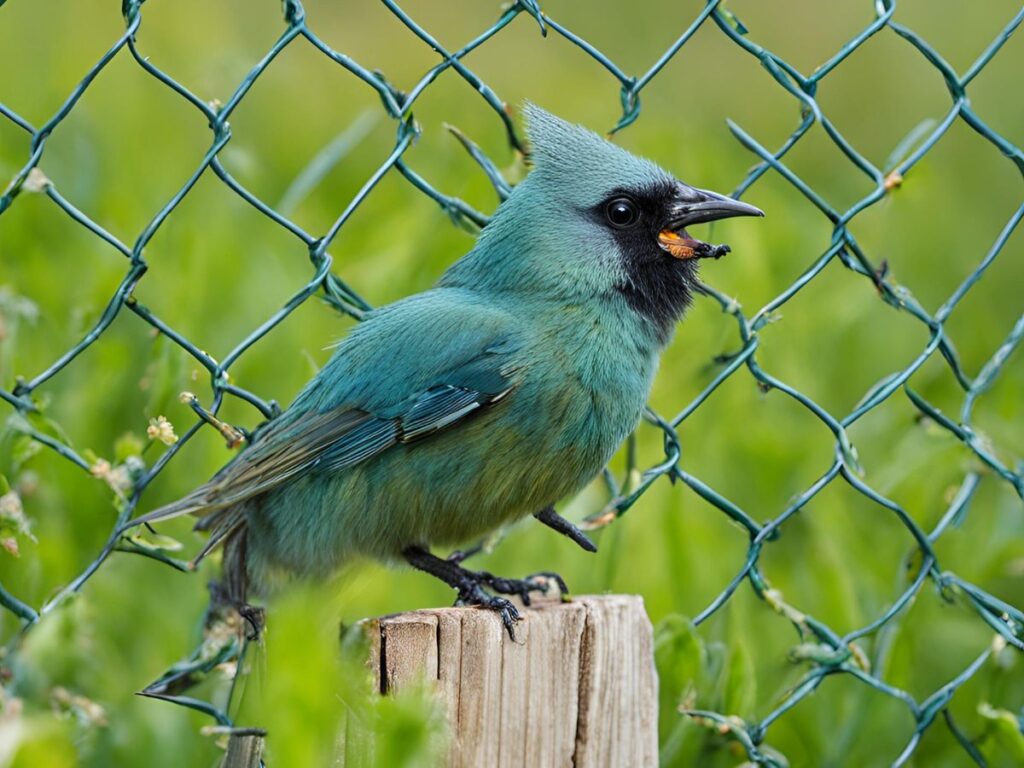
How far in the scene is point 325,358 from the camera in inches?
168

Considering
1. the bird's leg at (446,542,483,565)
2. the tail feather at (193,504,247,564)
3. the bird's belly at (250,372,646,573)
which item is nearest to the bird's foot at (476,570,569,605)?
the bird's belly at (250,372,646,573)

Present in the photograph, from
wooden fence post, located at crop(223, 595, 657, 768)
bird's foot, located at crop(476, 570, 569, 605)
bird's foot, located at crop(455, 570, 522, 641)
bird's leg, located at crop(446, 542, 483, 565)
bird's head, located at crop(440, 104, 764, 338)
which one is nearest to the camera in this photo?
wooden fence post, located at crop(223, 595, 657, 768)

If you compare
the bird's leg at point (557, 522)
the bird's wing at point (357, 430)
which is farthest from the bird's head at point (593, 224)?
the bird's leg at point (557, 522)

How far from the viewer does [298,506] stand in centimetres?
270

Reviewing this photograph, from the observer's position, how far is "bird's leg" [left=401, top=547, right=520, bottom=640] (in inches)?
Result: 91.2

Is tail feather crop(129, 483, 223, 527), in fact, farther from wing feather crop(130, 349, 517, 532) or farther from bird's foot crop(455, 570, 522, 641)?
bird's foot crop(455, 570, 522, 641)

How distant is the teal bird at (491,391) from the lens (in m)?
2.60

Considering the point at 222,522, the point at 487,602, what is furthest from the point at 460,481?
the point at 222,522

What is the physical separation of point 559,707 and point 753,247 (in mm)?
2264

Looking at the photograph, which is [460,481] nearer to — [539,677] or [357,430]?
[357,430]

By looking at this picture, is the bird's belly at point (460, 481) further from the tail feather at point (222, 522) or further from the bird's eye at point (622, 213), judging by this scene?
the bird's eye at point (622, 213)

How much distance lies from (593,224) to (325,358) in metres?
1.65

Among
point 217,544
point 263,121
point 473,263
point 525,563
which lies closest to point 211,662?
point 217,544

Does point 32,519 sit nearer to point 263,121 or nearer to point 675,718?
point 675,718
